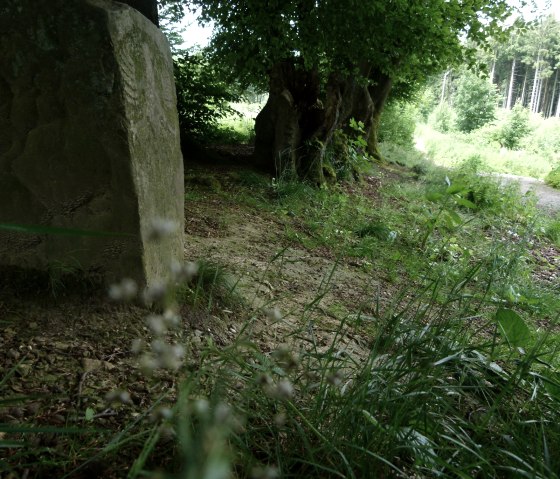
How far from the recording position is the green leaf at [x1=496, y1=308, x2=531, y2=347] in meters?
2.33

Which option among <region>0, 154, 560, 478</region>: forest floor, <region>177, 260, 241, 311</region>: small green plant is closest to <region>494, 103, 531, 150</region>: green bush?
<region>0, 154, 560, 478</region>: forest floor

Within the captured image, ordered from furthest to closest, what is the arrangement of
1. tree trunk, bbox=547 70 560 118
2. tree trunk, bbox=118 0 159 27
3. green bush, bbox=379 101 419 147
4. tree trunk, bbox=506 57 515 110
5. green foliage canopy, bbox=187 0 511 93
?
tree trunk, bbox=506 57 515 110 < tree trunk, bbox=547 70 560 118 < green bush, bbox=379 101 419 147 < green foliage canopy, bbox=187 0 511 93 < tree trunk, bbox=118 0 159 27

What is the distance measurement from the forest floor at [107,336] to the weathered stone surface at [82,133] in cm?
23

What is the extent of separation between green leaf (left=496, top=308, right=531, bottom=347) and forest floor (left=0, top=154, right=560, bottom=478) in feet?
2.15

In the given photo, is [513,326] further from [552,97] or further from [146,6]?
[552,97]

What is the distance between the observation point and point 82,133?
7.08ft

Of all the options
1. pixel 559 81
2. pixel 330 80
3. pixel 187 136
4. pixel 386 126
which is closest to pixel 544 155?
pixel 386 126

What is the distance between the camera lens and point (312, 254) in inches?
180

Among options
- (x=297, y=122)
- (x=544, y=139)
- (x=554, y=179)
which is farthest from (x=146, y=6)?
(x=544, y=139)

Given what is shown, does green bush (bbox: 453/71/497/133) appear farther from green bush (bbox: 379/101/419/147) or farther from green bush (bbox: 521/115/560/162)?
green bush (bbox: 379/101/419/147)

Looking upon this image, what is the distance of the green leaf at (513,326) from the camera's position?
2.33 meters

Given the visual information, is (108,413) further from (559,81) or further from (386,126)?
(559,81)

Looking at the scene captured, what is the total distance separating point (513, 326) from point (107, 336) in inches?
78.1

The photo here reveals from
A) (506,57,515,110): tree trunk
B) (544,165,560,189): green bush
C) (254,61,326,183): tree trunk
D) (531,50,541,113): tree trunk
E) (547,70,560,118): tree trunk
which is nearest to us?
(254,61,326,183): tree trunk
